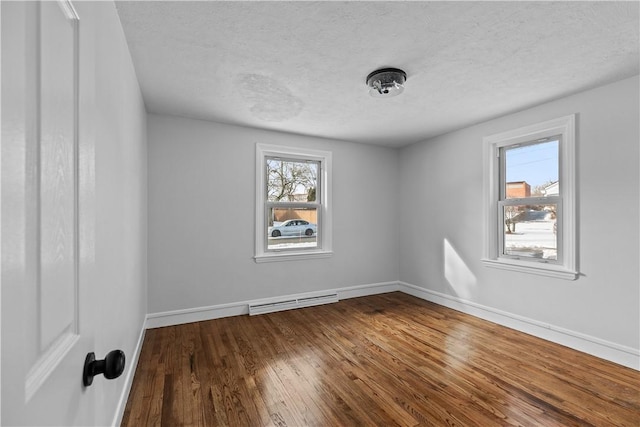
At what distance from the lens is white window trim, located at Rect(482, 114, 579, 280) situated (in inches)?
112

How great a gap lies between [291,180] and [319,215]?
68 cm

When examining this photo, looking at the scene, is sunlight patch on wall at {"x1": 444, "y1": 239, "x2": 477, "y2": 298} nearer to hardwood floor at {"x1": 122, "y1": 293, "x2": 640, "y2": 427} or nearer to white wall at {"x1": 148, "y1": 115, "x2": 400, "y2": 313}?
hardwood floor at {"x1": 122, "y1": 293, "x2": 640, "y2": 427}

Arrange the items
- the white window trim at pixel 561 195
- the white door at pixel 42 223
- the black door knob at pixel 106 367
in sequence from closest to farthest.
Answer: the white door at pixel 42 223 < the black door knob at pixel 106 367 < the white window trim at pixel 561 195

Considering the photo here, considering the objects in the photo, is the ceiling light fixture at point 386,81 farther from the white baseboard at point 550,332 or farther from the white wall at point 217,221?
the white baseboard at point 550,332

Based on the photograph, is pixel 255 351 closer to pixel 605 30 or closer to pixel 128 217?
pixel 128 217

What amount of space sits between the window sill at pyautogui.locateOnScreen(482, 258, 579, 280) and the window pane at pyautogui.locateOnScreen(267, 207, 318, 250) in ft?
7.57

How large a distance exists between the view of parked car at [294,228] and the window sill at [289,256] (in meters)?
0.28

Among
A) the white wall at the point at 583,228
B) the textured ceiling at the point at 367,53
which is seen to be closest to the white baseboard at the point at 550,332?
the white wall at the point at 583,228

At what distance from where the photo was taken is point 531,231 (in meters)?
3.30

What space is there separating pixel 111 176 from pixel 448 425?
Answer: 2442mm

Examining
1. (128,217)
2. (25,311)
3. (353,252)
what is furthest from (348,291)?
(25,311)

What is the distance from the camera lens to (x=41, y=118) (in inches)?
19.4

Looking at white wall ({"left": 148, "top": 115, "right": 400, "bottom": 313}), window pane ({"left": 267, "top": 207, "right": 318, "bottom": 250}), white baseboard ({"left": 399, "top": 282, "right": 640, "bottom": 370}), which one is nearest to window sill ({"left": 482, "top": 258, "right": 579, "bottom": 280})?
white baseboard ({"left": 399, "top": 282, "right": 640, "bottom": 370})

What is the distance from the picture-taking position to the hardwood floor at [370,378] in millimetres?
1888
